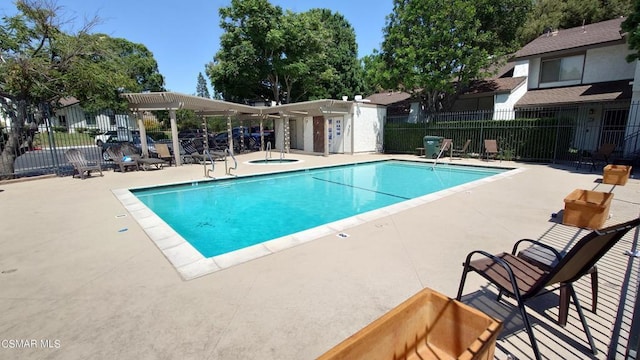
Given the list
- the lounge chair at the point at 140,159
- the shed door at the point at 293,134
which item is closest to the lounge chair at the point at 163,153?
the lounge chair at the point at 140,159

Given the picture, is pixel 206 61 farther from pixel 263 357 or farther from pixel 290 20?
pixel 263 357

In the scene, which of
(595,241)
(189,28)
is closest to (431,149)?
(595,241)

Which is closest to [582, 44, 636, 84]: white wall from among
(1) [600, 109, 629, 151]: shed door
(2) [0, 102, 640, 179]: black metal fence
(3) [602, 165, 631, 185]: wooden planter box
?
(2) [0, 102, 640, 179]: black metal fence

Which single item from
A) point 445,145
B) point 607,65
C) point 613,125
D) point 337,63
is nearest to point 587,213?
point 445,145

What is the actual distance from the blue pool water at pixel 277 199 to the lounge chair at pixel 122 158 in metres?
4.01

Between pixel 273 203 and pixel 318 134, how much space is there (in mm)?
11750

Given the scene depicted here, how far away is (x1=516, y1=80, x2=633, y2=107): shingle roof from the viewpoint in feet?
42.2

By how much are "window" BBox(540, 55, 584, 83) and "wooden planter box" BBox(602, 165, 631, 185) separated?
1056 centimetres

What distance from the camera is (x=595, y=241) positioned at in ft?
5.88

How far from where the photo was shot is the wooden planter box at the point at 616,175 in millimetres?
7664

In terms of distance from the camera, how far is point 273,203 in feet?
25.8

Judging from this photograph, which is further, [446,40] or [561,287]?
[446,40]

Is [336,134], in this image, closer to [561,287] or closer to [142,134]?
[142,134]

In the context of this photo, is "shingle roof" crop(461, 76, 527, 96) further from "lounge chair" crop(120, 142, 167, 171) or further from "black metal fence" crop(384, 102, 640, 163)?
"lounge chair" crop(120, 142, 167, 171)
